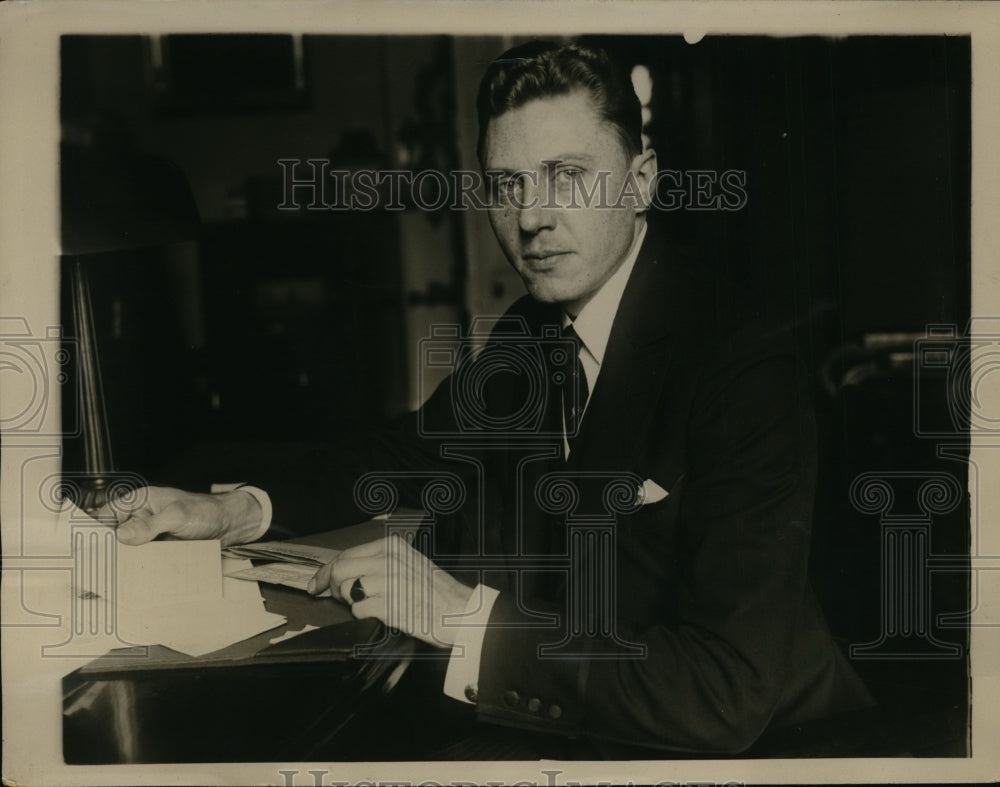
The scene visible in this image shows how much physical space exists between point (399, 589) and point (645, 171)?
109cm

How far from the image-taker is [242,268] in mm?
2168

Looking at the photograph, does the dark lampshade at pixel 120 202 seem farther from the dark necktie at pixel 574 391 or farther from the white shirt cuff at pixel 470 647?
the white shirt cuff at pixel 470 647

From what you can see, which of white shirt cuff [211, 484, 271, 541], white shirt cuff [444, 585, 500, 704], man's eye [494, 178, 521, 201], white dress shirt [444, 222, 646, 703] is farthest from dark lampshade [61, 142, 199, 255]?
white shirt cuff [444, 585, 500, 704]

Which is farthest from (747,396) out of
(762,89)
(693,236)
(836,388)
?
(762,89)

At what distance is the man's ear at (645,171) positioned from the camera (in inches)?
84.2

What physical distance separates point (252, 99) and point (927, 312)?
1629 millimetres

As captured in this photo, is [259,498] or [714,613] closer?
[714,613]

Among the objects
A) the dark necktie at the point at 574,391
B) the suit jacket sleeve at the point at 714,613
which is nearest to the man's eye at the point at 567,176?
the dark necktie at the point at 574,391

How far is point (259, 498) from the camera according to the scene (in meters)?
2.20

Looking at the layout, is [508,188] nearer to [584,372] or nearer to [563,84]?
[563,84]

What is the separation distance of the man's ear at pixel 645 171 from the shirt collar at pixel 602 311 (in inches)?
2.9

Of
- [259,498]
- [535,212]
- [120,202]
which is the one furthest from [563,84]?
[259,498]

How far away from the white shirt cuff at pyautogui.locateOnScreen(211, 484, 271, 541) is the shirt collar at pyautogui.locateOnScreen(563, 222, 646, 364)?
80 cm

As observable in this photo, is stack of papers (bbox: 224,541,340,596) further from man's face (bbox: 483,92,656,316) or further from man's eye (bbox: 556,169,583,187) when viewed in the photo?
man's eye (bbox: 556,169,583,187)
